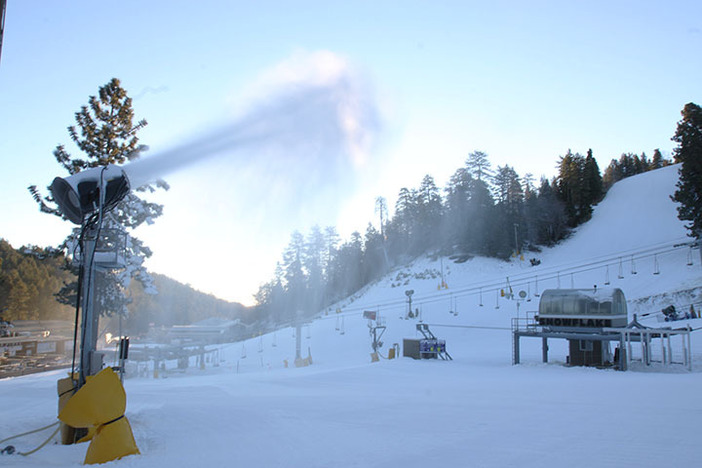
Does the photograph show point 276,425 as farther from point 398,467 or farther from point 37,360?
point 37,360

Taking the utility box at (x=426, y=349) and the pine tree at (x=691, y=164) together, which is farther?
the pine tree at (x=691, y=164)

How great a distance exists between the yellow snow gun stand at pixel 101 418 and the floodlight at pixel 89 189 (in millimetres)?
3591

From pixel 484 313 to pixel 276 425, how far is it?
137 feet

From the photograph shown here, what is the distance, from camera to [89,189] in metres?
9.32

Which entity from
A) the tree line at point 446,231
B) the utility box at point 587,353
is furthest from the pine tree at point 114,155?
the tree line at point 446,231

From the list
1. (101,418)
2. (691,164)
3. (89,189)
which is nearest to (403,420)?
(101,418)

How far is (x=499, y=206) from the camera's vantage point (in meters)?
72.2

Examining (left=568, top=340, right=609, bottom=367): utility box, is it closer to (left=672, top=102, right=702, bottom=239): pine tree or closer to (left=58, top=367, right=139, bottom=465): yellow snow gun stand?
(left=58, top=367, right=139, bottom=465): yellow snow gun stand

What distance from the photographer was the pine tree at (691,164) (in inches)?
1838

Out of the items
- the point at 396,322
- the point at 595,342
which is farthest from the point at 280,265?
the point at 595,342

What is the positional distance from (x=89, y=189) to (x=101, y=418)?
14.7 ft

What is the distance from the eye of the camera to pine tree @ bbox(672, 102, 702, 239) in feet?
153

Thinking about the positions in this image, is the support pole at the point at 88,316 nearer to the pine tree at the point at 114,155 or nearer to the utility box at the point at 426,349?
the pine tree at the point at 114,155

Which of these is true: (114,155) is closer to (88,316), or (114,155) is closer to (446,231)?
(88,316)
